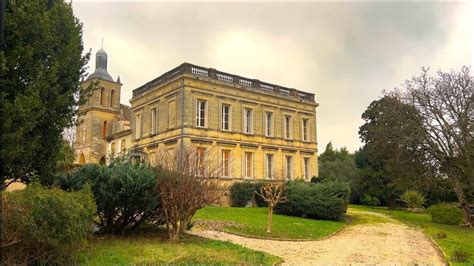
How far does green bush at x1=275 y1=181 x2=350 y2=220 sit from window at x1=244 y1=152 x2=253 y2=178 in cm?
800

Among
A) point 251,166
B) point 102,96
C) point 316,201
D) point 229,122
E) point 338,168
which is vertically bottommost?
point 316,201

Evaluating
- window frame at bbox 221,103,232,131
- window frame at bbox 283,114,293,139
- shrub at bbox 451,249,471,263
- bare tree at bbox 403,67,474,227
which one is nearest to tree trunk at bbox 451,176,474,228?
bare tree at bbox 403,67,474,227

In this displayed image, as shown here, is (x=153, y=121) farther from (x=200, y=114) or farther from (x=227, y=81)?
(x=227, y=81)

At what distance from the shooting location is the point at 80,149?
43.5 metres

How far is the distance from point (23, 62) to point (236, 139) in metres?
21.4

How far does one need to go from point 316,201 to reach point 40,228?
16.2m

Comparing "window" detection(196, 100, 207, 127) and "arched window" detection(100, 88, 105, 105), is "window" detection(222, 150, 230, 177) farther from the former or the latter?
"arched window" detection(100, 88, 105, 105)

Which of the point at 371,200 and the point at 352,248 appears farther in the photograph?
the point at 371,200

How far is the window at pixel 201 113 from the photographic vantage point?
91.3 ft

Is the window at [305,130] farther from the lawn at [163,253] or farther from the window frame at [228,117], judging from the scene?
the lawn at [163,253]

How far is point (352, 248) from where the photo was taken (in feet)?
40.4

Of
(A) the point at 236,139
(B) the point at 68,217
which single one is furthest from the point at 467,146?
(B) the point at 68,217

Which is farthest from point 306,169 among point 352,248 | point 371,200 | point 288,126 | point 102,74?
point 102,74

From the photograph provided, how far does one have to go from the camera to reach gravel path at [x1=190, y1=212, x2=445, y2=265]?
1018 centimetres
